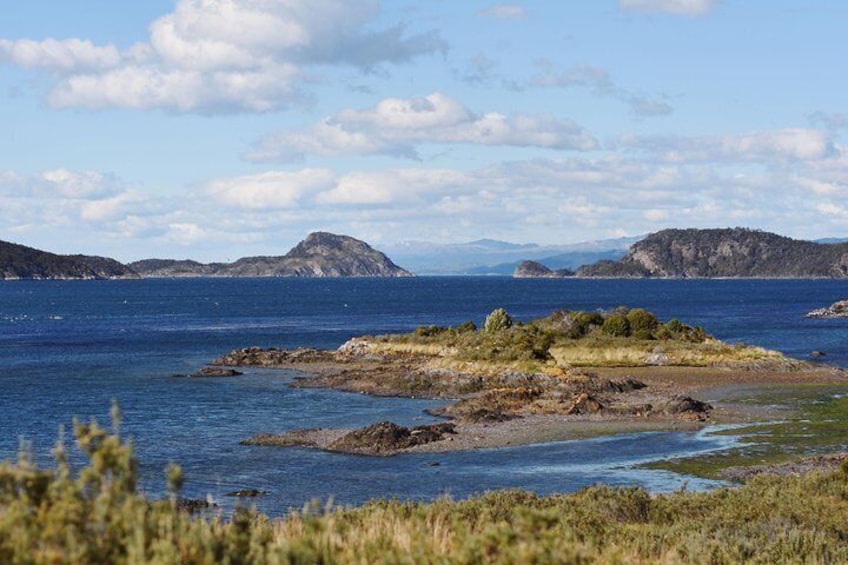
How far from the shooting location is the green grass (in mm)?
36500

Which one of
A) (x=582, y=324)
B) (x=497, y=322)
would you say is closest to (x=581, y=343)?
(x=582, y=324)

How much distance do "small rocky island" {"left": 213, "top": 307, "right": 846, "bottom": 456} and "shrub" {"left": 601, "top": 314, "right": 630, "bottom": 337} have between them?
0.10 m

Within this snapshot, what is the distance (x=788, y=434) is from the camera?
1694 inches

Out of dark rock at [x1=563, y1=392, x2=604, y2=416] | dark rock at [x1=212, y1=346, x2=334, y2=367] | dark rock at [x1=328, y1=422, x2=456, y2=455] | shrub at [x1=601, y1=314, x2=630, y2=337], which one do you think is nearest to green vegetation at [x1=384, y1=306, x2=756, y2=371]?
shrub at [x1=601, y1=314, x2=630, y2=337]

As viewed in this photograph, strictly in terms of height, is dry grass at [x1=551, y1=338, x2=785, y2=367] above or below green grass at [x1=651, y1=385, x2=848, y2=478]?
above

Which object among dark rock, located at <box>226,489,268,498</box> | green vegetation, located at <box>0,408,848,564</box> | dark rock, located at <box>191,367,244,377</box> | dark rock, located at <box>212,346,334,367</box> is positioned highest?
green vegetation, located at <box>0,408,848,564</box>

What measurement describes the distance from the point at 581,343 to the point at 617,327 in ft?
21.5

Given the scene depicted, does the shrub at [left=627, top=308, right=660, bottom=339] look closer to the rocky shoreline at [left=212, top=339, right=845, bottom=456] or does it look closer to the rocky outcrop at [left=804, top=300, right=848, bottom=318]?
the rocky shoreline at [left=212, top=339, right=845, bottom=456]

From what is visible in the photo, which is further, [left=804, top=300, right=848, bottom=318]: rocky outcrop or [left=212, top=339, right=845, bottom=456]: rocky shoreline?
[left=804, top=300, right=848, bottom=318]: rocky outcrop

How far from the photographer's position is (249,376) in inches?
2872

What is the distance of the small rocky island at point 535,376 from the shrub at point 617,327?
4.0 inches

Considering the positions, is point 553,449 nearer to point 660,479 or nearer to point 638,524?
point 660,479

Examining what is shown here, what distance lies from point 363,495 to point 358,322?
105 metres

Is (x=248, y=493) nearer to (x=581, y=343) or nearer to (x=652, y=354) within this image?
(x=652, y=354)
